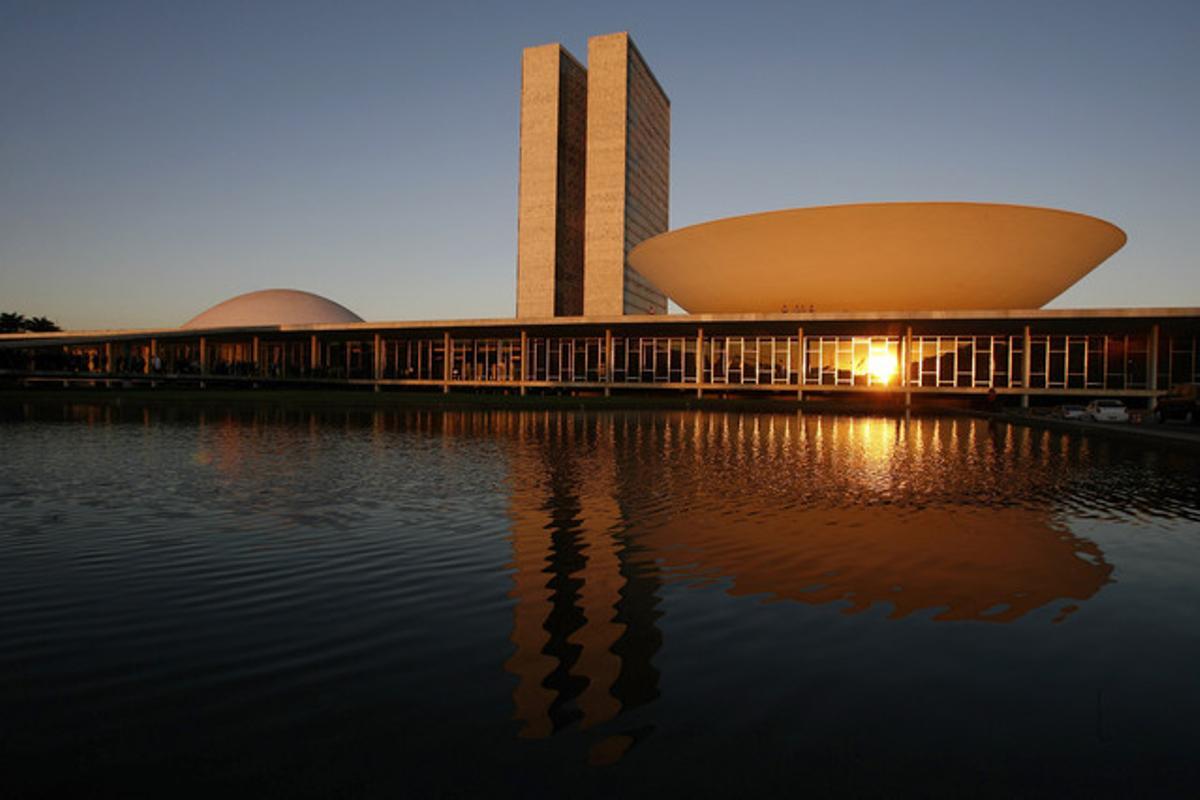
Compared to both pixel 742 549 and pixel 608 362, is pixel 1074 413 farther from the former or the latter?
pixel 742 549

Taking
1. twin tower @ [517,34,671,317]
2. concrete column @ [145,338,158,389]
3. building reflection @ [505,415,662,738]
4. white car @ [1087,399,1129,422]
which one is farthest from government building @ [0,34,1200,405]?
twin tower @ [517,34,671,317]

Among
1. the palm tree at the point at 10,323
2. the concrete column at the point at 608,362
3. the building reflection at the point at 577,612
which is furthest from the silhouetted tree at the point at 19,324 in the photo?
the building reflection at the point at 577,612

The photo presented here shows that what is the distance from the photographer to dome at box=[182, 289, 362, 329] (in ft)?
330

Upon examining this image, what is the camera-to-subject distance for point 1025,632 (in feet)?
17.1

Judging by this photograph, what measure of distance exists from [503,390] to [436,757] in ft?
177

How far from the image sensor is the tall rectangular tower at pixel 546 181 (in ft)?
357

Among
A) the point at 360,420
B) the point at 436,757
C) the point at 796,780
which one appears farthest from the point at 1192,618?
the point at 360,420

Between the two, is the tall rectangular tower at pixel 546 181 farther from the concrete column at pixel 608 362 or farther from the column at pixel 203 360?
the concrete column at pixel 608 362

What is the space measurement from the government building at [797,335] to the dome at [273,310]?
3186 cm

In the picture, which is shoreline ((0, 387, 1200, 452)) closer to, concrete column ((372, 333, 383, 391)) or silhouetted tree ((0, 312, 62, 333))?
concrete column ((372, 333, 383, 391))

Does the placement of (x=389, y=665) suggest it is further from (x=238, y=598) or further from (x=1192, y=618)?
(x=1192, y=618)

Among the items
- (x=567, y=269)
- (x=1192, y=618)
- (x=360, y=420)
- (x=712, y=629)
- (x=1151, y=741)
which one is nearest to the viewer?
(x=1151, y=741)

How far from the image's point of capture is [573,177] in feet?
376

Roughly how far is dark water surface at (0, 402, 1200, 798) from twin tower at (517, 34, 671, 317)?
322 feet
